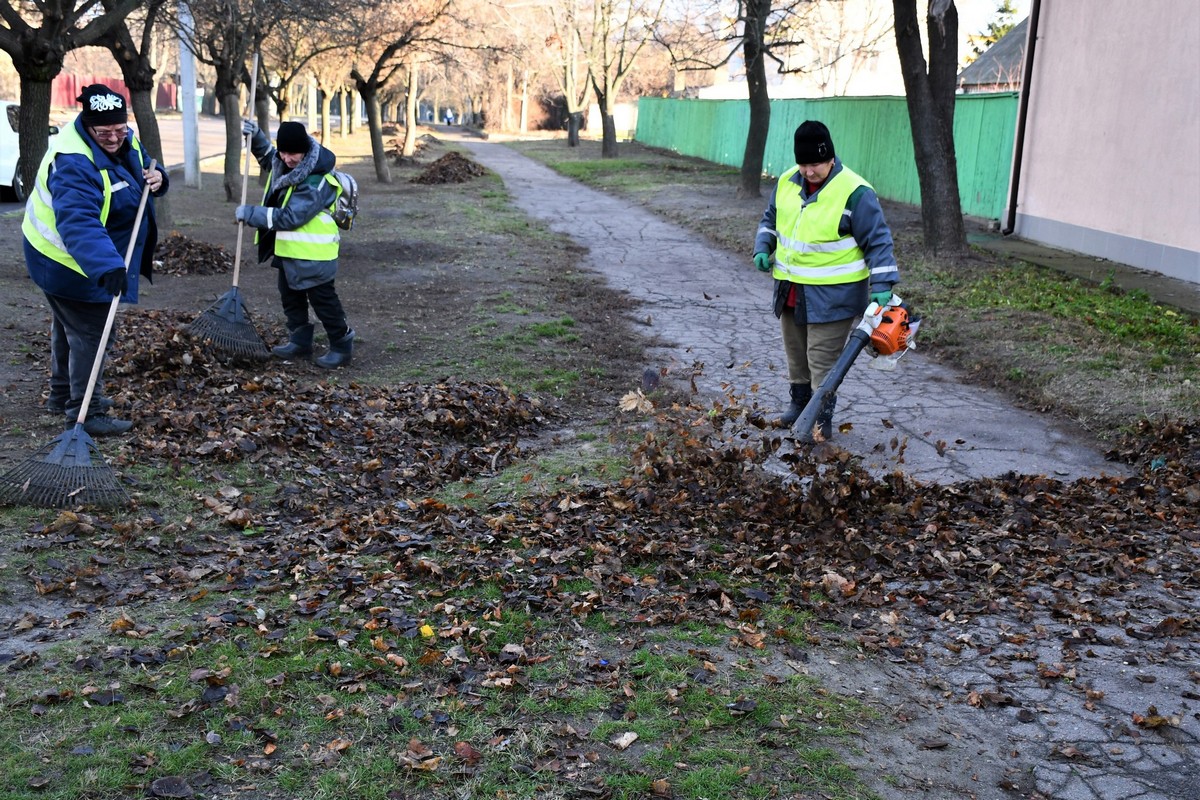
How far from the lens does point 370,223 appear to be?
17.1 m

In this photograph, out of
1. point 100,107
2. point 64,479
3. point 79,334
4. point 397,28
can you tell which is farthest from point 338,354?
point 397,28

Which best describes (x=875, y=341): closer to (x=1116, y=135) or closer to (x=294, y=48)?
(x=1116, y=135)

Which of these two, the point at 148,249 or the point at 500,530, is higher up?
the point at 148,249

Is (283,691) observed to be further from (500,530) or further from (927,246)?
(927,246)

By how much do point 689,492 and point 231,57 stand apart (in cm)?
1514

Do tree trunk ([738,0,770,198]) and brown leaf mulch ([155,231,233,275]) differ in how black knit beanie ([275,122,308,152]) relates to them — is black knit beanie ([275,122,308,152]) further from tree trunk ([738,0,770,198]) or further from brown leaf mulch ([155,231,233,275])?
tree trunk ([738,0,770,198])

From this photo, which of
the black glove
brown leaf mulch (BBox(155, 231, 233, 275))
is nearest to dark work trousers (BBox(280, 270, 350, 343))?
the black glove

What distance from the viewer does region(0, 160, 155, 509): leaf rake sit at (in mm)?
5074

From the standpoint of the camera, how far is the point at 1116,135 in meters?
14.1

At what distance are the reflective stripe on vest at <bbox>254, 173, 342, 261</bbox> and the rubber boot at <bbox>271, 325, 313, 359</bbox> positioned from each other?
0.61 m

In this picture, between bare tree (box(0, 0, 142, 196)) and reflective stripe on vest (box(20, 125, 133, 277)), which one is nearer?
reflective stripe on vest (box(20, 125, 133, 277))

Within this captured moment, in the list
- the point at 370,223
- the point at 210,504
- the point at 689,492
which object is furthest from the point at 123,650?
the point at 370,223

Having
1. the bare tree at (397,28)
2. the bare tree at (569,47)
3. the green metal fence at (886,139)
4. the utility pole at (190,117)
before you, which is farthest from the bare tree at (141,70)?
the bare tree at (569,47)

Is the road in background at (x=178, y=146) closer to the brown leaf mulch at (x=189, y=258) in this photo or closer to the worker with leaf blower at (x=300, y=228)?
the brown leaf mulch at (x=189, y=258)
